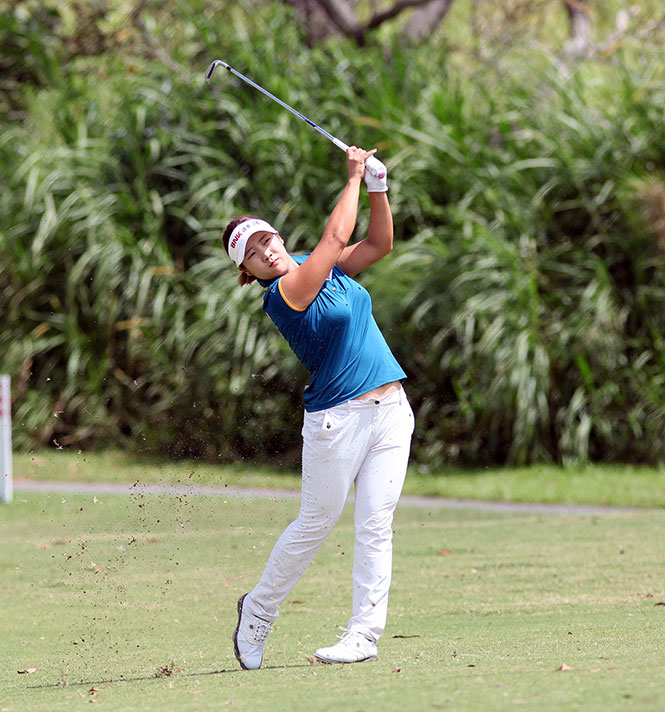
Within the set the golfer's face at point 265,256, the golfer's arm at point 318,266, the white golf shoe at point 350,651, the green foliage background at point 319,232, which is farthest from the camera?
the green foliage background at point 319,232

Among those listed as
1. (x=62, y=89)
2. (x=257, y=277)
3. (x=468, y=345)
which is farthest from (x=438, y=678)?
(x=62, y=89)

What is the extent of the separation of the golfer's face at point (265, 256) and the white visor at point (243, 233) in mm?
17

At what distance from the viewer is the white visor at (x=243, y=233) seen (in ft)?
16.6

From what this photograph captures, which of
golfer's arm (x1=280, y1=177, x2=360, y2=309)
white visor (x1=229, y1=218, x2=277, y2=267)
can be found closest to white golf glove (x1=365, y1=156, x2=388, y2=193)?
golfer's arm (x1=280, y1=177, x2=360, y2=309)

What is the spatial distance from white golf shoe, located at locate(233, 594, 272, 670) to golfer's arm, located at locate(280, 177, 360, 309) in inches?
53.2

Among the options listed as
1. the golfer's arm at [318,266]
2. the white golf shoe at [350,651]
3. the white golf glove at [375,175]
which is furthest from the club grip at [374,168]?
the white golf shoe at [350,651]

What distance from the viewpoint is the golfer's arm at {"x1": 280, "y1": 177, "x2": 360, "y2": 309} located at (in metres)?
4.82

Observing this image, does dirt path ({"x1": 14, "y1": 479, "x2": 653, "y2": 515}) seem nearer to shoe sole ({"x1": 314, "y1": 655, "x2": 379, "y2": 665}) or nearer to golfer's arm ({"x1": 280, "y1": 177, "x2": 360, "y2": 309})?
shoe sole ({"x1": 314, "y1": 655, "x2": 379, "y2": 665})

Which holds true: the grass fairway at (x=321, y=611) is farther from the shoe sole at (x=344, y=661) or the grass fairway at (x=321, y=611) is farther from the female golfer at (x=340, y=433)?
the female golfer at (x=340, y=433)

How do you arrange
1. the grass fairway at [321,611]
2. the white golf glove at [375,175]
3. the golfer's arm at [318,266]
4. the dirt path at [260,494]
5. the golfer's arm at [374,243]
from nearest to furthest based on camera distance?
the grass fairway at [321,611]
the golfer's arm at [318,266]
the white golf glove at [375,175]
the golfer's arm at [374,243]
the dirt path at [260,494]

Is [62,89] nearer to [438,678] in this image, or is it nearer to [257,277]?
[257,277]

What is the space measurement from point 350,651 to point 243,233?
5.80ft

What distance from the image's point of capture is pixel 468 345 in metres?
12.5

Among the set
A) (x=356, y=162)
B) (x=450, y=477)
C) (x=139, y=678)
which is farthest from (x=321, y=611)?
(x=450, y=477)
